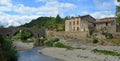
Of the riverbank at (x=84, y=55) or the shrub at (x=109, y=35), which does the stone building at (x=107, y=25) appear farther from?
the riverbank at (x=84, y=55)

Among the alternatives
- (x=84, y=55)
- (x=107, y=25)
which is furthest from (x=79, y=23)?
(x=84, y=55)

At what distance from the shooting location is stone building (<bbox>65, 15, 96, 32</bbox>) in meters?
93.9

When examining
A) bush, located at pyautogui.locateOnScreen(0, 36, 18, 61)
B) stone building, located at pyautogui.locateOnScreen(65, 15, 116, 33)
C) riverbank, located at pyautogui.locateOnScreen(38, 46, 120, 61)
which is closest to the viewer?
bush, located at pyautogui.locateOnScreen(0, 36, 18, 61)

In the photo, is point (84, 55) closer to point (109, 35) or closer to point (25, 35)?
point (109, 35)

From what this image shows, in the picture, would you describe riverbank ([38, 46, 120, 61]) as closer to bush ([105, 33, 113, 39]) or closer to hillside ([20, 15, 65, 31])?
bush ([105, 33, 113, 39])

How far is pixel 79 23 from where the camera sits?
9762 centimetres

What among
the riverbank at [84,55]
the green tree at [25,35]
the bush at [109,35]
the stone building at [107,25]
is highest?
the stone building at [107,25]

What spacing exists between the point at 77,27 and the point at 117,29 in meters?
20.8

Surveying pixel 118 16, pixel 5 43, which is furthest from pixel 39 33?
pixel 5 43

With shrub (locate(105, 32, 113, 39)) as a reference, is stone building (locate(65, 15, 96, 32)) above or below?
above

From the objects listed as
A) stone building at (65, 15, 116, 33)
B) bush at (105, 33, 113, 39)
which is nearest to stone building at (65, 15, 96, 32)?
stone building at (65, 15, 116, 33)

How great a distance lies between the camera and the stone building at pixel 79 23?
93.9 meters

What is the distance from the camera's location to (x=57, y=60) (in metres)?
48.8

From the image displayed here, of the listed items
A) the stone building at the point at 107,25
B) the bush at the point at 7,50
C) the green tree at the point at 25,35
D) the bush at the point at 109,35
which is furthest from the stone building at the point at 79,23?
the bush at the point at 7,50
